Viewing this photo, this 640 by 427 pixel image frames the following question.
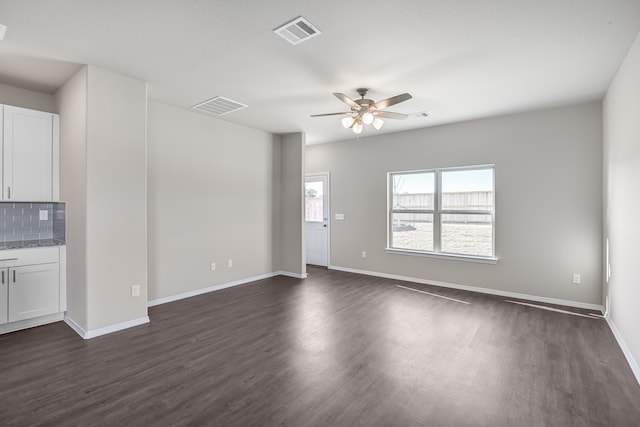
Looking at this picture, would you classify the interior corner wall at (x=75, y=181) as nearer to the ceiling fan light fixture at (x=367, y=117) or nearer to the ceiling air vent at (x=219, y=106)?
the ceiling air vent at (x=219, y=106)

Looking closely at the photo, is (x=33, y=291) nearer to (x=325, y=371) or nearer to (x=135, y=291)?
(x=135, y=291)

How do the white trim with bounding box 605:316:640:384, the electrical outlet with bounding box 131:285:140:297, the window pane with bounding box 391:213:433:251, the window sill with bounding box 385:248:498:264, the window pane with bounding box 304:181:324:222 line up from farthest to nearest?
the window pane with bounding box 304:181:324:222 < the window pane with bounding box 391:213:433:251 < the window sill with bounding box 385:248:498:264 < the electrical outlet with bounding box 131:285:140:297 < the white trim with bounding box 605:316:640:384

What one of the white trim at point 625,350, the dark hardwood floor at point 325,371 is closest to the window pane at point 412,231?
the dark hardwood floor at point 325,371

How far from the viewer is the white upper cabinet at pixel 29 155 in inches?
134

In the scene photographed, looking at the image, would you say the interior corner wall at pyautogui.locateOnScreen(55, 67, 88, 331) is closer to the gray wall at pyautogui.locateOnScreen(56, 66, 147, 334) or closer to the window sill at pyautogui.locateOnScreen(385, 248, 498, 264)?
the gray wall at pyautogui.locateOnScreen(56, 66, 147, 334)

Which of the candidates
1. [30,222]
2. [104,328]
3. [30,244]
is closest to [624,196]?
[104,328]

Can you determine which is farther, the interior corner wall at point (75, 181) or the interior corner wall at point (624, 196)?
the interior corner wall at point (75, 181)

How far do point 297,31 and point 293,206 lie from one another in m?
3.80

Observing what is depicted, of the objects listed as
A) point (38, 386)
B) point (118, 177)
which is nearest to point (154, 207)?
point (118, 177)

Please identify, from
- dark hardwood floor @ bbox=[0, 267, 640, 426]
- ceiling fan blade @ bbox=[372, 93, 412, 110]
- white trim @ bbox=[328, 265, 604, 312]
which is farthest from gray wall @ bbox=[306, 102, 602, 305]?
ceiling fan blade @ bbox=[372, 93, 412, 110]

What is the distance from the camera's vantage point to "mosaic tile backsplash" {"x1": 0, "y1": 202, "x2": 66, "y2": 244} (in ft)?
12.0

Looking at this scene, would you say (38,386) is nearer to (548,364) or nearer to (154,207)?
(154,207)

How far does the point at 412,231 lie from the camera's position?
19.3ft

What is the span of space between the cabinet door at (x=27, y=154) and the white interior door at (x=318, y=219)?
184 inches
